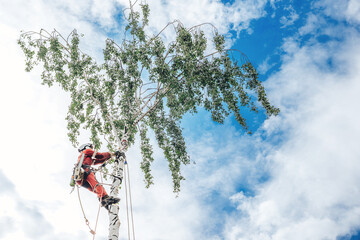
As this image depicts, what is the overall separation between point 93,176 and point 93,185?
0.91 ft

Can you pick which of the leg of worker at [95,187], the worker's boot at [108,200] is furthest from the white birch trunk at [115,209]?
the leg of worker at [95,187]

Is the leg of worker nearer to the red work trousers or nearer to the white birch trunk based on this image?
the red work trousers

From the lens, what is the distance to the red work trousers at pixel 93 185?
22.1ft

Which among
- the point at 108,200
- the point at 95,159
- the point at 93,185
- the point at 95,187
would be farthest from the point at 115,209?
the point at 95,159

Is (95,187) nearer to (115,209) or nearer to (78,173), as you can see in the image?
(78,173)

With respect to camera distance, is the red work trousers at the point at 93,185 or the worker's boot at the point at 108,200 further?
the red work trousers at the point at 93,185

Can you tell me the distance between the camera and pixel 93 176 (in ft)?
23.2

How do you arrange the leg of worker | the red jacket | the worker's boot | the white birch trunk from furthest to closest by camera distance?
the red jacket < the leg of worker < the worker's boot < the white birch trunk

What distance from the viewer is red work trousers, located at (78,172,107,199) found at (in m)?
6.74

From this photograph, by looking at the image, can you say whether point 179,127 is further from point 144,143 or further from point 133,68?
point 133,68

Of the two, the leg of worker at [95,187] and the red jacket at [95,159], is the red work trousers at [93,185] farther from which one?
the red jacket at [95,159]

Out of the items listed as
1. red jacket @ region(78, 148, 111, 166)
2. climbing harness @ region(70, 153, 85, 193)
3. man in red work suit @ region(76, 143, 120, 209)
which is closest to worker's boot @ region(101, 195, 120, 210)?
man in red work suit @ region(76, 143, 120, 209)

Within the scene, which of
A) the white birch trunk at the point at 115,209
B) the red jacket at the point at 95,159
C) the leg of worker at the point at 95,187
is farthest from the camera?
the red jacket at the point at 95,159

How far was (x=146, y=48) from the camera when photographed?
29.6 ft
